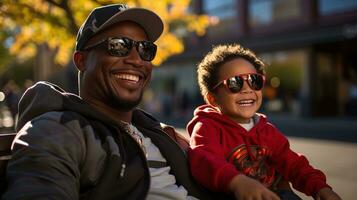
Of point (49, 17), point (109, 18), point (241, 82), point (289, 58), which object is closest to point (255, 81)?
point (241, 82)

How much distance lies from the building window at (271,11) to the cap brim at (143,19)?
765 inches

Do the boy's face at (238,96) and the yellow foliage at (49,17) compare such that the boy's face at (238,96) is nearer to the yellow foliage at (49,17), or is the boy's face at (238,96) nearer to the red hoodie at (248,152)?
the red hoodie at (248,152)

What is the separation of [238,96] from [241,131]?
222 millimetres

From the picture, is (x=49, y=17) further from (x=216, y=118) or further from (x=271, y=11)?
(x=271, y=11)

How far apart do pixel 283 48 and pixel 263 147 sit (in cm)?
1940

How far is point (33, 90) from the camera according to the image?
2.07m

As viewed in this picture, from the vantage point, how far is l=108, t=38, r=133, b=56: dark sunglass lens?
2.17 metres

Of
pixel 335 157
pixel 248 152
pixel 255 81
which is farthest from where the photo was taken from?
pixel 335 157

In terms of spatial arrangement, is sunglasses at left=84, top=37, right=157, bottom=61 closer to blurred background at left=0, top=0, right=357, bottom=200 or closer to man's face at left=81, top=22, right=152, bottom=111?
man's face at left=81, top=22, right=152, bottom=111

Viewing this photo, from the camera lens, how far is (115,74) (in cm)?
222

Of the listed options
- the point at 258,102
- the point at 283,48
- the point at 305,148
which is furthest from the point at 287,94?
the point at 258,102

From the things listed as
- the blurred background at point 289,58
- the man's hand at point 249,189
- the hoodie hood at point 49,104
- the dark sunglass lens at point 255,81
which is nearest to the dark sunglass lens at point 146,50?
the hoodie hood at point 49,104

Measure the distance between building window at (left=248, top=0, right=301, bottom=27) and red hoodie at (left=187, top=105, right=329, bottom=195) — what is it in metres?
19.1

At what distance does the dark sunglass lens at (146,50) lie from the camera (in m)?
2.27
